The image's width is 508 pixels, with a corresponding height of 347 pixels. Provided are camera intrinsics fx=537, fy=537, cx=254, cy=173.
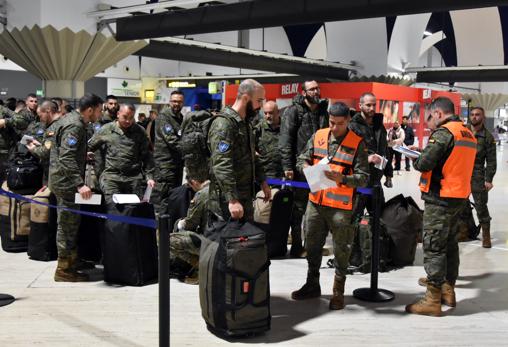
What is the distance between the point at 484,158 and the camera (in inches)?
254

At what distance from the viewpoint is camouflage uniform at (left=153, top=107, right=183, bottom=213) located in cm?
609

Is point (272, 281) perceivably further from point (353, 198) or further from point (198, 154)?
point (198, 154)

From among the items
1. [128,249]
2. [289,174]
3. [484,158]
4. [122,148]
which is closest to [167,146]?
[122,148]

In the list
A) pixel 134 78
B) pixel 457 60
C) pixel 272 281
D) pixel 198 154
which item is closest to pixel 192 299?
pixel 272 281

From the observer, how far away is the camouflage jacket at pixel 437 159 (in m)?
3.99

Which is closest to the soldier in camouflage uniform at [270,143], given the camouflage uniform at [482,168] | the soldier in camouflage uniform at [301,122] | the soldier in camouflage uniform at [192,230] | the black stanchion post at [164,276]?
the soldier in camouflage uniform at [301,122]

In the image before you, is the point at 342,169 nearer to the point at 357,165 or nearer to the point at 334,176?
the point at 357,165

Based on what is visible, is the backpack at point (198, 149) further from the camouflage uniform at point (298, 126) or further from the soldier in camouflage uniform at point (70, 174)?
the camouflage uniform at point (298, 126)

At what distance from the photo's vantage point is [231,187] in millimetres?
3645

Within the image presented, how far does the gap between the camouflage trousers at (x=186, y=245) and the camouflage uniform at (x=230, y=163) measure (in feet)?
1.37

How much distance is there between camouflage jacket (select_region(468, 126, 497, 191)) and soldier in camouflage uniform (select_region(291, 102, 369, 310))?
289cm

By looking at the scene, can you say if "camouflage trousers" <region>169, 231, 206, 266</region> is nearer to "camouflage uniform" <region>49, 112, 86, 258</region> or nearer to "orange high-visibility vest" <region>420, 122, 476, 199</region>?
"camouflage uniform" <region>49, 112, 86, 258</region>

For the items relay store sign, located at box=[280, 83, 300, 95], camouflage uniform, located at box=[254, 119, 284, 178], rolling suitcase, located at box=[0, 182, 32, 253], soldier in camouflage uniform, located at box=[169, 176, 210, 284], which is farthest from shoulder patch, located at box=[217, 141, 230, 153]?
relay store sign, located at box=[280, 83, 300, 95]

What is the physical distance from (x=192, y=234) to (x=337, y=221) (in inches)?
44.7
